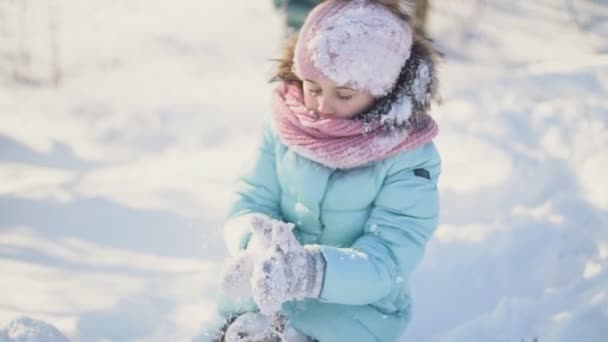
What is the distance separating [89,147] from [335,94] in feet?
9.35

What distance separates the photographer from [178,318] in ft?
7.86

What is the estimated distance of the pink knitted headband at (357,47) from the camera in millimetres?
1674

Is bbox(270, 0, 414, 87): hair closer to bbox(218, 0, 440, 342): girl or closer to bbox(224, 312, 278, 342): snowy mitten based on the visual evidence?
bbox(218, 0, 440, 342): girl

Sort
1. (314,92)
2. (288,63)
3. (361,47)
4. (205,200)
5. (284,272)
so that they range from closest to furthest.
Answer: (284,272) < (361,47) < (314,92) < (288,63) < (205,200)

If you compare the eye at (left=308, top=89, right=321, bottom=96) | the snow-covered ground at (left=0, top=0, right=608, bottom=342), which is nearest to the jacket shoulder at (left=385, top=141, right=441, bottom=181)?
the eye at (left=308, top=89, right=321, bottom=96)

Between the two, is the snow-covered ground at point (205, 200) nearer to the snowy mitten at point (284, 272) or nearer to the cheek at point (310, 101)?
the snowy mitten at point (284, 272)

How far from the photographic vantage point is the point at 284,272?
151 centimetres

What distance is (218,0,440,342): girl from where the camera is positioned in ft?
5.44

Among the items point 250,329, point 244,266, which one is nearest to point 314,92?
point 244,266

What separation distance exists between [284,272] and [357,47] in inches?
25.7

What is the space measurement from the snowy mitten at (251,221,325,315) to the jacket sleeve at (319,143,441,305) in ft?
0.21

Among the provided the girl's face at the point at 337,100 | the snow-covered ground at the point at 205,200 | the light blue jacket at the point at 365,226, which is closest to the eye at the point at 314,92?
the girl's face at the point at 337,100

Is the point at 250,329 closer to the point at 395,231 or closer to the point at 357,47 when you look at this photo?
the point at 395,231

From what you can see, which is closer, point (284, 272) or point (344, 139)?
point (284, 272)
